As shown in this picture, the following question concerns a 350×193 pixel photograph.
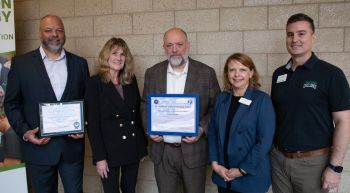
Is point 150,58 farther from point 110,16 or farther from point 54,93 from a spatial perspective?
point 54,93

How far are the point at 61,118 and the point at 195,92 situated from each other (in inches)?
38.7

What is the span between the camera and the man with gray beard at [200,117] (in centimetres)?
223

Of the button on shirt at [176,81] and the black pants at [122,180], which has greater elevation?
the button on shirt at [176,81]

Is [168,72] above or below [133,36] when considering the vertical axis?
below

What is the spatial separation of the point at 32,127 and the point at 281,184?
1834 mm

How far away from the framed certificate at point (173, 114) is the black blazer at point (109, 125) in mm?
190

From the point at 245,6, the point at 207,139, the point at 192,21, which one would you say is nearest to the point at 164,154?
the point at 207,139

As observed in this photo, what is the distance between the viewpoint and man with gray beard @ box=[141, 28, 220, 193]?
7.30 ft

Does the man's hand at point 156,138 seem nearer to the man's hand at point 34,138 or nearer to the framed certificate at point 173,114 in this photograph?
the framed certificate at point 173,114

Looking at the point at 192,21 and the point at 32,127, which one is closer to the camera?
the point at 32,127

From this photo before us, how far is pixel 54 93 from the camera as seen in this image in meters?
2.31

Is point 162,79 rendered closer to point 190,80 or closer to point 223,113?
point 190,80

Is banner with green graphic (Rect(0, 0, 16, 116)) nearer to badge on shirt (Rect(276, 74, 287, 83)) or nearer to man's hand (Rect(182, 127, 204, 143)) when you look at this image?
man's hand (Rect(182, 127, 204, 143))

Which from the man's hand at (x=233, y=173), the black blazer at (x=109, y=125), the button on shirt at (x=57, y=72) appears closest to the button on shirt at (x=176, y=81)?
the black blazer at (x=109, y=125)
